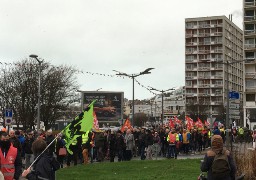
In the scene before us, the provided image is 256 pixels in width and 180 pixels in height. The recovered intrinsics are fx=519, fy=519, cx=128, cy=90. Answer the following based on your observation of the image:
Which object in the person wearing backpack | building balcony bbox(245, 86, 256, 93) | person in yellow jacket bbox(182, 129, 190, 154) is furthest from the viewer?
building balcony bbox(245, 86, 256, 93)

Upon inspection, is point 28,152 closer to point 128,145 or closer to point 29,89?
point 128,145

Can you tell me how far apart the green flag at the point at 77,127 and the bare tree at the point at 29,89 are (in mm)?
43127

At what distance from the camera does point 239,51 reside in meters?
137

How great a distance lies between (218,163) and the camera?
7.94m

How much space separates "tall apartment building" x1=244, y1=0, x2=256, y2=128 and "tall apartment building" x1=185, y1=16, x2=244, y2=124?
3430cm

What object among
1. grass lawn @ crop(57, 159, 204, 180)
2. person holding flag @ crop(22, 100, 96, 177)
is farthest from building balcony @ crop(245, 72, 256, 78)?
person holding flag @ crop(22, 100, 96, 177)

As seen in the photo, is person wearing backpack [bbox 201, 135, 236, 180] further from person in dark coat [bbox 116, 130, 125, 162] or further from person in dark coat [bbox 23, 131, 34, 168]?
person in dark coat [bbox 116, 130, 125, 162]

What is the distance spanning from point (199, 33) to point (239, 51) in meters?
17.9

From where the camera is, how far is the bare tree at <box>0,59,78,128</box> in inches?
2067

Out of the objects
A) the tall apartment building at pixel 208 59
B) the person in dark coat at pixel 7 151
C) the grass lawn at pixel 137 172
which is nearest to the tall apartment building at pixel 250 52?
the tall apartment building at pixel 208 59

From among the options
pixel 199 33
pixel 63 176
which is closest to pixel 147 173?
pixel 63 176

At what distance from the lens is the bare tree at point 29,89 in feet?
172

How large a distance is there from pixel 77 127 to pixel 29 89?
144 ft

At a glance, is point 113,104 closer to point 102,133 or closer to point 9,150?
point 102,133
